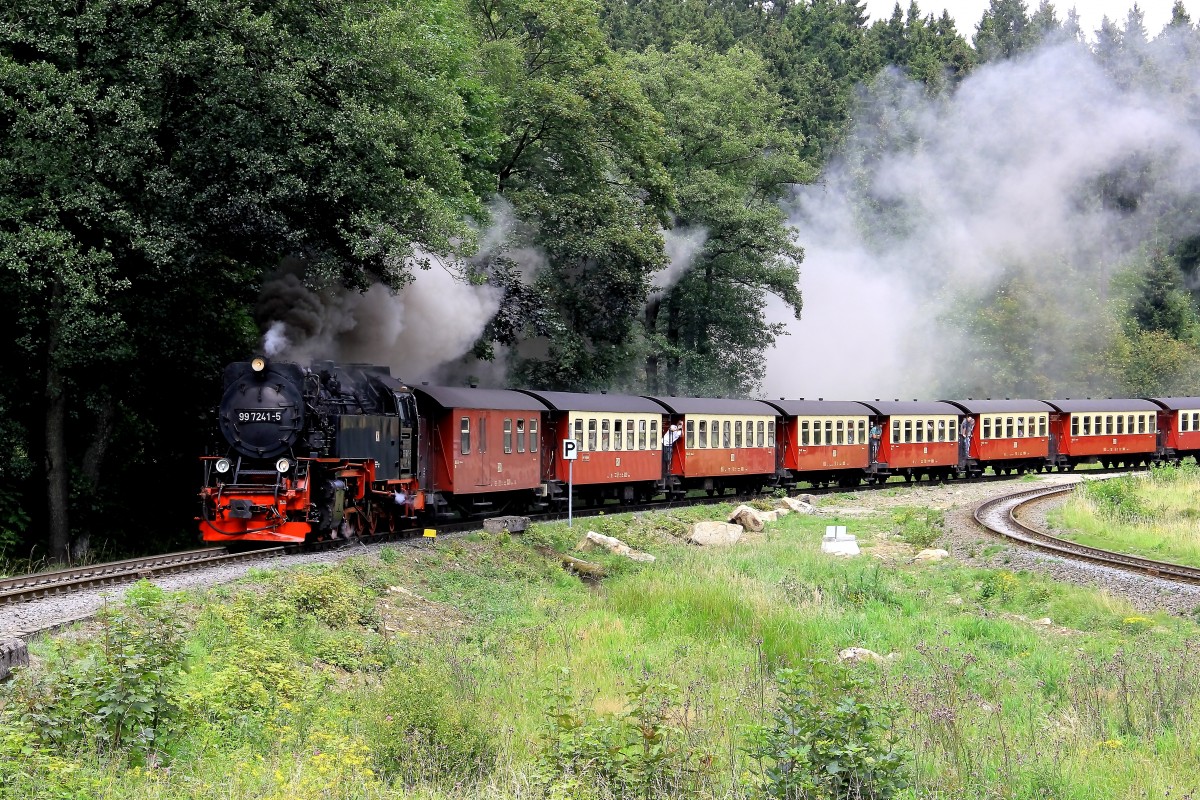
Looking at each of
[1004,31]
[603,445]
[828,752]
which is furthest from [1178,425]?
[1004,31]

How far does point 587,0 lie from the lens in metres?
38.8

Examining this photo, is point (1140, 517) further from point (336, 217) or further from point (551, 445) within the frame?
point (336, 217)

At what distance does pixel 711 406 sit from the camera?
110 feet

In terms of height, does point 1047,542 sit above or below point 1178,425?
below

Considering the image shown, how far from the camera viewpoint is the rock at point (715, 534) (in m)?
24.9

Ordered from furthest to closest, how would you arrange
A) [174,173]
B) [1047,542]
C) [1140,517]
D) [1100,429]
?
[1100,429], [1140,517], [1047,542], [174,173]

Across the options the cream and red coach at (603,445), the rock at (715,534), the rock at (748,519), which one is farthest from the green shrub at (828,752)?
the cream and red coach at (603,445)

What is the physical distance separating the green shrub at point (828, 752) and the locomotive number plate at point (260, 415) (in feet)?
40.8

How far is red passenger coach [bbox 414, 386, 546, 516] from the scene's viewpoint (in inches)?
922

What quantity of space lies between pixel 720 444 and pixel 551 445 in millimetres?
7199

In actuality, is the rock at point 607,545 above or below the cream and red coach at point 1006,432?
below

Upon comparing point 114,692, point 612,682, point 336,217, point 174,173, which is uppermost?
point 174,173

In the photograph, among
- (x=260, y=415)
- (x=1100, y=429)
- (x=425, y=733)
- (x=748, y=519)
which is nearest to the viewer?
(x=425, y=733)

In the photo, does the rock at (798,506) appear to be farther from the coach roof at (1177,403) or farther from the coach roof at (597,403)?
the coach roof at (1177,403)
